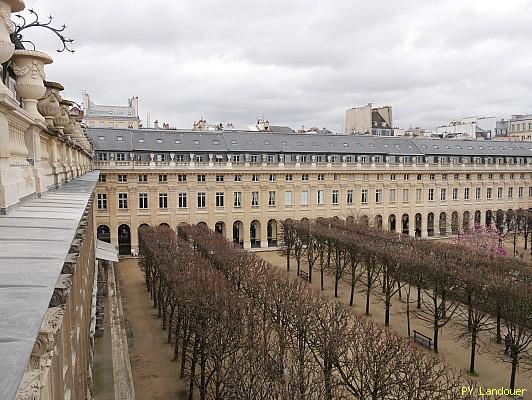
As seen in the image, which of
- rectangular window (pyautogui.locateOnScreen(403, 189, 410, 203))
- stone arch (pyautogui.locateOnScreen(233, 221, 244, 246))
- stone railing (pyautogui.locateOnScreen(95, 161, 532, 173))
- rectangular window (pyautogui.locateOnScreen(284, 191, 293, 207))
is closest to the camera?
stone railing (pyautogui.locateOnScreen(95, 161, 532, 173))

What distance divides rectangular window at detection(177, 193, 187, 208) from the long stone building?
0.41ft

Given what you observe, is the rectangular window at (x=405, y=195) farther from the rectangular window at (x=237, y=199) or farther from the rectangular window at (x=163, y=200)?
the rectangular window at (x=163, y=200)

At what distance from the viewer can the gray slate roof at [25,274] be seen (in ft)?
8.99

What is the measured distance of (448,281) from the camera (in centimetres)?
2725

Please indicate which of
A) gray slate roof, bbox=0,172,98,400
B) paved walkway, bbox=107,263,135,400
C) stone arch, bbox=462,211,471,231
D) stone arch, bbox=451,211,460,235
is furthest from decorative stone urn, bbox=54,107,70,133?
stone arch, bbox=462,211,471,231

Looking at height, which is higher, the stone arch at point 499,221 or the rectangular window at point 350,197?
the rectangular window at point 350,197

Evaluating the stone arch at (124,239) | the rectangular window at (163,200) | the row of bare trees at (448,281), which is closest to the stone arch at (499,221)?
the row of bare trees at (448,281)

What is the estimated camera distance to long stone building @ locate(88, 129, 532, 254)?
55.3m

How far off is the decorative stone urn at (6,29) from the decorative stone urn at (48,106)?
531 cm

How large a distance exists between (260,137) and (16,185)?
178 feet

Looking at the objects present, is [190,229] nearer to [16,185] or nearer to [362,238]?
[362,238]

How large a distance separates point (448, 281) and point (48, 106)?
23527 mm

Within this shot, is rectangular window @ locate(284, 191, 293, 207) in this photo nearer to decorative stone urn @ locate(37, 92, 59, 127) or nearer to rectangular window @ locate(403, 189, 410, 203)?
rectangular window @ locate(403, 189, 410, 203)

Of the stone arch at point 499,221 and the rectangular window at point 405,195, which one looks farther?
the rectangular window at point 405,195
